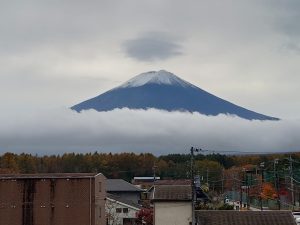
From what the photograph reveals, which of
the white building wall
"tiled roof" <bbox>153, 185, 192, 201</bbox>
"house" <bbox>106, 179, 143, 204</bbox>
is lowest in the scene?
the white building wall

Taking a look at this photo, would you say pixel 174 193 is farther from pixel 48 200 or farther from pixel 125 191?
pixel 125 191

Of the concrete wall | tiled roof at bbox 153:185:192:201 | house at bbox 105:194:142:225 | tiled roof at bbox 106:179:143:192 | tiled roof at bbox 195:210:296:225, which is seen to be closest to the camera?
tiled roof at bbox 195:210:296:225

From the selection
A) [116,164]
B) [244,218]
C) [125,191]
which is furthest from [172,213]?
[116,164]

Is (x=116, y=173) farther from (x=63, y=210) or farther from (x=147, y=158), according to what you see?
(x=63, y=210)

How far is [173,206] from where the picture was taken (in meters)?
34.5

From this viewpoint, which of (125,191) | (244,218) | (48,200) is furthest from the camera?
(125,191)

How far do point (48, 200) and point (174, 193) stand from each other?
1157 centimetres

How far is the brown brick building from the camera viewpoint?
41844 millimetres

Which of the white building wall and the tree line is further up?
the tree line

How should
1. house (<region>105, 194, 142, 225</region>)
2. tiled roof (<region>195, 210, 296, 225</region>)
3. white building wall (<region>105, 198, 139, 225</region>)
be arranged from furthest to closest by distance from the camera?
house (<region>105, 194, 142, 225</region>)
white building wall (<region>105, 198, 139, 225</region>)
tiled roof (<region>195, 210, 296, 225</region>)

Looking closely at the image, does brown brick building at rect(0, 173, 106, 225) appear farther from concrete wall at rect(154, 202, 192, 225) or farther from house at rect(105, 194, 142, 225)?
house at rect(105, 194, 142, 225)

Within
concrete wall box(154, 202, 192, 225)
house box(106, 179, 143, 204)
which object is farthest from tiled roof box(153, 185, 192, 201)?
house box(106, 179, 143, 204)

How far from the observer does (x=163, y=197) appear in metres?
34.5

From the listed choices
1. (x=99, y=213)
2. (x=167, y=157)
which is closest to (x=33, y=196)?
(x=99, y=213)
